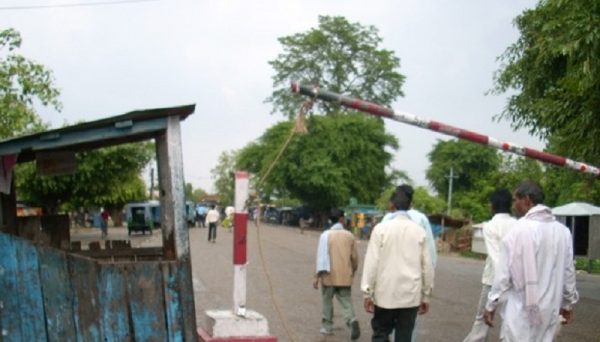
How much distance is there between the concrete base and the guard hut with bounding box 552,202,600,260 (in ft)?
44.0

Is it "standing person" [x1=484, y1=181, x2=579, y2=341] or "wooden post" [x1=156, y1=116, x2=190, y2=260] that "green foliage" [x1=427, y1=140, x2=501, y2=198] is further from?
"wooden post" [x1=156, y1=116, x2=190, y2=260]

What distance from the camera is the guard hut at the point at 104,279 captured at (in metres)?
4.81

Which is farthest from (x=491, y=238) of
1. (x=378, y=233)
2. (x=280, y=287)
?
(x=280, y=287)

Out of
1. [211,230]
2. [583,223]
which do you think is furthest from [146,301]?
[211,230]

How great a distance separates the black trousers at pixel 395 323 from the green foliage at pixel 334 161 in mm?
43873

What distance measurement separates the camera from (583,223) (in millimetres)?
25062

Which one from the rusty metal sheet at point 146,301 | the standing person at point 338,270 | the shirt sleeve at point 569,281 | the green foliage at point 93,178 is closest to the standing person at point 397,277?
the shirt sleeve at point 569,281

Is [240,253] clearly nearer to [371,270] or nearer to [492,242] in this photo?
[371,270]

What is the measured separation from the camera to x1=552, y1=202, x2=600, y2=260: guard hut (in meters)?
17.5

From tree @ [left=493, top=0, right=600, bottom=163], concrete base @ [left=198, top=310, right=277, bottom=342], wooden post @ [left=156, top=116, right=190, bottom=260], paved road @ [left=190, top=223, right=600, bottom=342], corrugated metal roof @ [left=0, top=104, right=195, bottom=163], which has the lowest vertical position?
paved road @ [left=190, top=223, right=600, bottom=342]

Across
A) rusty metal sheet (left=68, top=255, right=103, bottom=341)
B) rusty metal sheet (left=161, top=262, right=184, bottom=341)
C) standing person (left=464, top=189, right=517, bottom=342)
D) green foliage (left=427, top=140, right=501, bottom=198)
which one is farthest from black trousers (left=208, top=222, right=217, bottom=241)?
green foliage (left=427, top=140, right=501, bottom=198)

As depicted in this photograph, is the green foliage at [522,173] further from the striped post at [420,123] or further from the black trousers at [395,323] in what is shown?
the black trousers at [395,323]

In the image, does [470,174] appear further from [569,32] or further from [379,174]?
[569,32]

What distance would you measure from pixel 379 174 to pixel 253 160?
1116cm
